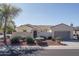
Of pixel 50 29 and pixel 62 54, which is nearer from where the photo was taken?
pixel 62 54

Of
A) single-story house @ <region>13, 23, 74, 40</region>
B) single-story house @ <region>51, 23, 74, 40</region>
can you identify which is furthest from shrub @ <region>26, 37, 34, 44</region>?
single-story house @ <region>51, 23, 74, 40</region>

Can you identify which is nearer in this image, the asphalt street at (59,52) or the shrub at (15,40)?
the asphalt street at (59,52)

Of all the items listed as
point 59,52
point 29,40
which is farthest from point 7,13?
point 59,52

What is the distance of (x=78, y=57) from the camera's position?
6398 mm

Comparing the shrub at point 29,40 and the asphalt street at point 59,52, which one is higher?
the shrub at point 29,40

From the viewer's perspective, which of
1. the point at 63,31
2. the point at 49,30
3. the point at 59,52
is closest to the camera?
the point at 59,52

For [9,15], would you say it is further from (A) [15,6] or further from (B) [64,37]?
(B) [64,37]

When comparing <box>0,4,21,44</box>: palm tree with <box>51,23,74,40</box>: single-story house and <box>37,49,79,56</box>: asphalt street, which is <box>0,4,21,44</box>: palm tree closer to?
<box>51,23,74,40</box>: single-story house

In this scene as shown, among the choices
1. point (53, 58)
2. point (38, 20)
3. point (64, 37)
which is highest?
point (38, 20)

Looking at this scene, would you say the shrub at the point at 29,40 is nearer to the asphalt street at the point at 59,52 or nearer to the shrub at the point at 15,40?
the shrub at the point at 15,40

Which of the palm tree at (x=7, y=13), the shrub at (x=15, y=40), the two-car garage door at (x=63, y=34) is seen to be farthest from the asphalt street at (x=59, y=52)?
the palm tree at (x=7, y=13)

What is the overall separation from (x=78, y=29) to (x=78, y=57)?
1022mm

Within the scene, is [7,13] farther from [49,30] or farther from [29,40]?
[49,30]

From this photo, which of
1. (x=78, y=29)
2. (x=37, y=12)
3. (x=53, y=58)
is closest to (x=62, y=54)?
(x=53, y=58)
